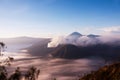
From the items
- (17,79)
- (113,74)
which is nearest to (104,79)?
(113,74)

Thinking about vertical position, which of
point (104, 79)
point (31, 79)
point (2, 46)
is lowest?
point (104, 79)

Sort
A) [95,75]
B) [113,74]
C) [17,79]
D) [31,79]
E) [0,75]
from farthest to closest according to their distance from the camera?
1. [95,75]
2. [113,74]
3. [31,79]
4. [17,79]
5. [0,75]

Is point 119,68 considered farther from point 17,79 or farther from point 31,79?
point 17,79

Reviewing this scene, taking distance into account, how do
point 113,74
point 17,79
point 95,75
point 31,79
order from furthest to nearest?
point 95,75, point 113,74, point 31,79, point 17,79

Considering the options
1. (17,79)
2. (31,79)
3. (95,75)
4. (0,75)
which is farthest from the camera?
(95,75)

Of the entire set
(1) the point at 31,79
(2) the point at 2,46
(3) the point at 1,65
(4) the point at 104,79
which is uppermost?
(2) the point at 2,46

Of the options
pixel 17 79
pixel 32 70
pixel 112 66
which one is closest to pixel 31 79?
pixel 32 70

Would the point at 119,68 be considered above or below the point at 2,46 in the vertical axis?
below

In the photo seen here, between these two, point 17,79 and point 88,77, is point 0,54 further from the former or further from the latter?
point 88,77

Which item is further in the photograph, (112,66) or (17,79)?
(112,66)
